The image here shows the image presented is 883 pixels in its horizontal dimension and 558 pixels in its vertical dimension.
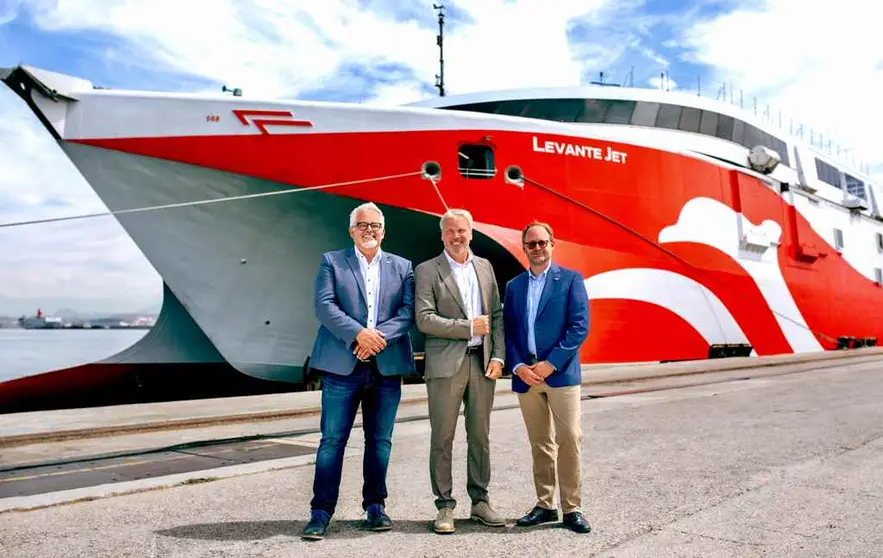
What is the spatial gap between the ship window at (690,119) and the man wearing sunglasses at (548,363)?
13.8 m

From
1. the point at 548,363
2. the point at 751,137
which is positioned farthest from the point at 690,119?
the point at 548,363

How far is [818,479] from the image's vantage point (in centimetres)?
456

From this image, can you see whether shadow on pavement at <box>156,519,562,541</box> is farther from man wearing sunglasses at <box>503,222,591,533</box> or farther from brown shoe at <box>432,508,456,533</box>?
man wearing sunglasses at <box>503,222,591,533</box>

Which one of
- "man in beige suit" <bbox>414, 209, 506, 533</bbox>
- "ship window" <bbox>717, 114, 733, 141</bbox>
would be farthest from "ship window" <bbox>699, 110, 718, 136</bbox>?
"man in beige suit" <bbox>414, 209, 506, 533</bbox>

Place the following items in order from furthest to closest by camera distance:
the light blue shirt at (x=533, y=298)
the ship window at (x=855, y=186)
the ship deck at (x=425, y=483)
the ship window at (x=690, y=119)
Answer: the ship window at (x=855, y=186) → the ship window at (x=690, y=119) → the light blue shirt at (x=533, y=298) → the ship deck at (x=425, y=483)

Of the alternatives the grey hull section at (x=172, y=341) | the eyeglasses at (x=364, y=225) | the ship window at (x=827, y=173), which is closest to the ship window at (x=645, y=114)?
the ship window at (x=827, y=173)

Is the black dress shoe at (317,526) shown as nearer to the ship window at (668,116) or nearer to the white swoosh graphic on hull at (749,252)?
the white swoosh graphic on hull at (749,252)

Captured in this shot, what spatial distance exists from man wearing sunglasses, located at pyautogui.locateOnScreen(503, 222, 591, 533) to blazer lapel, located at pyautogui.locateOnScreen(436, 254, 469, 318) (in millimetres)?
345

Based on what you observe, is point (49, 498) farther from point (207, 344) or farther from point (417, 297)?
point (207, 344)

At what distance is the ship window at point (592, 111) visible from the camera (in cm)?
1502

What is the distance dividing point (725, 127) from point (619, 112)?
3656mm

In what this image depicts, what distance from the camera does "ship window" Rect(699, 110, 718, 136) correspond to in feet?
54.7

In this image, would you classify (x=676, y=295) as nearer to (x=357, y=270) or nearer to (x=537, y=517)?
(x=537, y=517)

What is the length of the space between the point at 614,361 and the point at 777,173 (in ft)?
29.7
